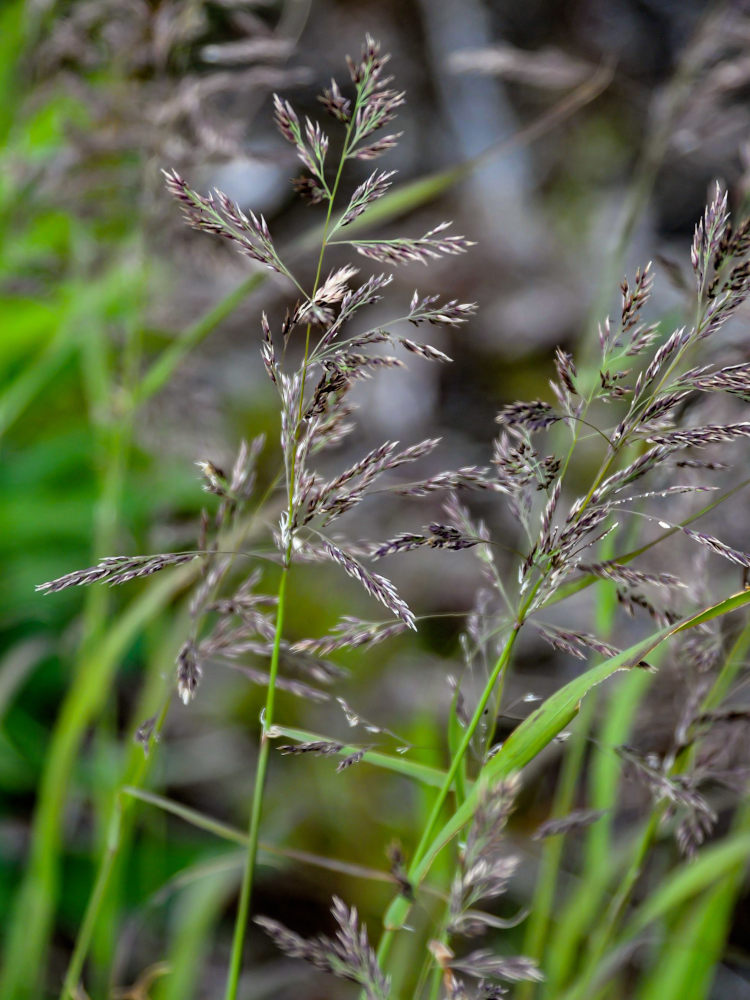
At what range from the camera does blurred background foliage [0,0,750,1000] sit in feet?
2.64

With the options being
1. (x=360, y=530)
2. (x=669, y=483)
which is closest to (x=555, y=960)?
(x=669, y=483)

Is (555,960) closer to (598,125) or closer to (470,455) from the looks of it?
(470,455)

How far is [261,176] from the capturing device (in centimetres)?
205

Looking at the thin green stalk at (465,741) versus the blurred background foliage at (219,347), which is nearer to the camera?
the thin green stalk at (465,741)

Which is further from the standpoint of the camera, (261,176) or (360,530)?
(261,176)

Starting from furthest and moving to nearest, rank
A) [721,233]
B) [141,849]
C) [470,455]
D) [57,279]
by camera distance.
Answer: [470,455] → [141,849] → [57,279] → [721,233]

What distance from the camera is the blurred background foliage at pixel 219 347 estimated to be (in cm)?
80

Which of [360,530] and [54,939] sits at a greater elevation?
[360,530]

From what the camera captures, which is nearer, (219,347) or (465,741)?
(465,741)

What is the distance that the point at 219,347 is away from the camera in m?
1.91

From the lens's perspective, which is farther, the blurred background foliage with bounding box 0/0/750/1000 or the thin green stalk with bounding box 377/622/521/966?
the blurred background foliage with bounding box 0/0/750/1000

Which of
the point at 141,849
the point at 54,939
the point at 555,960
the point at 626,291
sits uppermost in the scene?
the point at 626,291

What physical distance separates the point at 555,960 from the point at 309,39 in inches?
79.3

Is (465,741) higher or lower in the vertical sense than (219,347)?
higher
